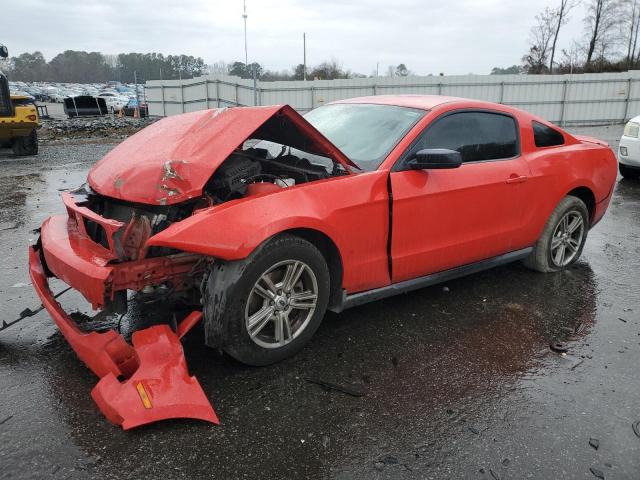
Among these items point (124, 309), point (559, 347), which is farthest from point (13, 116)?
point (559, 347)

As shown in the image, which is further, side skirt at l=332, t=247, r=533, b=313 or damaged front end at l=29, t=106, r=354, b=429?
side skirt at l=332, t=247, r=533, b=313

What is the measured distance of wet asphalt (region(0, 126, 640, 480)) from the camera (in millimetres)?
2281

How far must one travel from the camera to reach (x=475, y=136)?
4.01m

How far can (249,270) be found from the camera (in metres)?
2.78

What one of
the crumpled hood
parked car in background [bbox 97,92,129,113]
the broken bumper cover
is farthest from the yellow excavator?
parked car in background [bbox 97,92,129,113]

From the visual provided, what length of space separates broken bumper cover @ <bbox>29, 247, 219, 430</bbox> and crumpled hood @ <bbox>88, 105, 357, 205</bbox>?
75cm

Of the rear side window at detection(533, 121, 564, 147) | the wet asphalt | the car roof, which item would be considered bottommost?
the wet asphalt

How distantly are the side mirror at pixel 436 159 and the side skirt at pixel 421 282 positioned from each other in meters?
0.82

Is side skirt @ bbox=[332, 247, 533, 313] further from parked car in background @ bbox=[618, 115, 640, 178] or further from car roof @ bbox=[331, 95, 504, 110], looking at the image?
parked car in background @ bbox=[618, 115, 640, 178]

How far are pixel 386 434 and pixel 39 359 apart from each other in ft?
7.02

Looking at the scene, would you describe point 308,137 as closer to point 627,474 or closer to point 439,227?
point 439,227

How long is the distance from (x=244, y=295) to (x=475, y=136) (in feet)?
7.57

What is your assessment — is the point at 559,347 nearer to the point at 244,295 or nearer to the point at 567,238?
the point at 567,238

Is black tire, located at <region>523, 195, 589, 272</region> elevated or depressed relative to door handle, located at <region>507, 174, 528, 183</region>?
depressed
